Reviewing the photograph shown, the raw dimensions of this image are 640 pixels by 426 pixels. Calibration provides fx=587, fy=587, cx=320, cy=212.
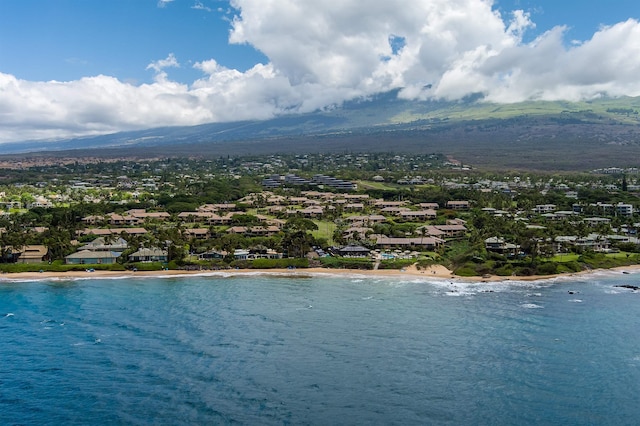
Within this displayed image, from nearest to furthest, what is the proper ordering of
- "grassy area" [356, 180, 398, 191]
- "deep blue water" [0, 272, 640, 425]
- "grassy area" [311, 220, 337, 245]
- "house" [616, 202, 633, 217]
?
"deep blue water" [0, 272, 640, 425] → "grassy area" [311, 220, 337, 245] → "house" [616, 202, 633, 217] → "grassy area" [356, 180, 398, 191]

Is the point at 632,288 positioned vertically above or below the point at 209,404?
below

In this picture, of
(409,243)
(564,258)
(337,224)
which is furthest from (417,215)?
(564,258)

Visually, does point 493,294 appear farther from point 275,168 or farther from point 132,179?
point 275,168

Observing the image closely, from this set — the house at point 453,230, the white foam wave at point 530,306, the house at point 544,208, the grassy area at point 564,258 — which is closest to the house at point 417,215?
the house at point 453,230

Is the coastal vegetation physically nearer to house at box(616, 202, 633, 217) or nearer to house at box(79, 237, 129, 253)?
house at box(616, 202, 633, 217)

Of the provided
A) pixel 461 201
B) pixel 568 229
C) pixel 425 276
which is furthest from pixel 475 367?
pixel 461 201

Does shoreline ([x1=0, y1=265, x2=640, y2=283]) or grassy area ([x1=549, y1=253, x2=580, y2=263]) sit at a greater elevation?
shoreline ([x1=0, y1=265, x2=640, y2=283])

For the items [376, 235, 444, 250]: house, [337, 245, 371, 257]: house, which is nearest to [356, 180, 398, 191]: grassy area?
[376, 235, 444, 250]: house

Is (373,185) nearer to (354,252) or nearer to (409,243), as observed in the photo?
(409,243)
